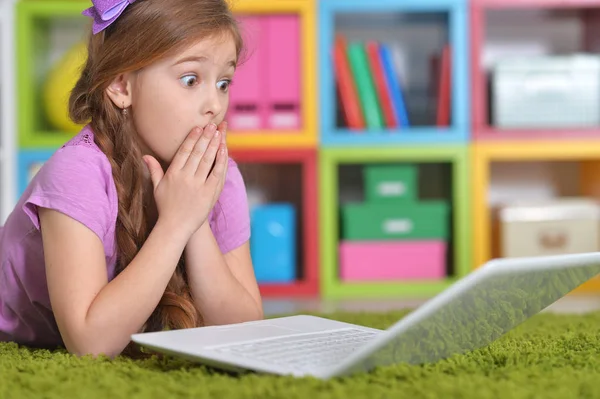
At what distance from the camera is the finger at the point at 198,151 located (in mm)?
1009

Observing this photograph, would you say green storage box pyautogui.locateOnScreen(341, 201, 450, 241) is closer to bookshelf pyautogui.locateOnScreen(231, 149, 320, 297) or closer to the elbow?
bookshelf pyautogui.locateOnScreen(231, 149, 320, 297)

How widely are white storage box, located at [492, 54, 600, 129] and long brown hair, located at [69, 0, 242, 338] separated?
5.19ft

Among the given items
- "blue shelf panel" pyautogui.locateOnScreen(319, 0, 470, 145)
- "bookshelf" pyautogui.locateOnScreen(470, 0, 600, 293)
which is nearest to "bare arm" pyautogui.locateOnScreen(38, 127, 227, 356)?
"blue shelf panel" pyautogui.locateOnScreen(319, 0, 470, 145)

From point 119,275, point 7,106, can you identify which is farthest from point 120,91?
point 7,106

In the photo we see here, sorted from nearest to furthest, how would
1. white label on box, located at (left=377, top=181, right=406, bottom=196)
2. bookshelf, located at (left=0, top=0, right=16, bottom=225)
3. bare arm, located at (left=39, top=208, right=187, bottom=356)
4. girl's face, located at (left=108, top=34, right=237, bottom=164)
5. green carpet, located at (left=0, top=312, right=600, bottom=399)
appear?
green carpet, located at (left=0, top=312, right=600, bottom=399) → bare arm, located at (left=39, top=208, right=187, bottom=356) → girl's face, located at (left=108, top=34, right=237, bottom=164) → bookshelf, located at (left=0, top=0, right=16, bottom=225) → white label on box, located at (left=377, top=181, right=406, bottom=196)

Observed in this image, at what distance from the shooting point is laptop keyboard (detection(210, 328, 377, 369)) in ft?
2.52

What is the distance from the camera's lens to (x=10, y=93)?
8.11ft

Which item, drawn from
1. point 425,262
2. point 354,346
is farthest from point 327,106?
point 354,346

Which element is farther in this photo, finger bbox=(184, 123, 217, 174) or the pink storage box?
the pink storage box

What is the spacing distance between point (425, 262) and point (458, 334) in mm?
1721

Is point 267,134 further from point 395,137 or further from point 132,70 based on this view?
point 132,70

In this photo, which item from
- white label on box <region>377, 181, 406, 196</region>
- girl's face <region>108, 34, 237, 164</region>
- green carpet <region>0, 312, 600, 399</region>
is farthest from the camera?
white label on box <region>377, 181, 406, 196</region>

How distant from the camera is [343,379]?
0.71 metres

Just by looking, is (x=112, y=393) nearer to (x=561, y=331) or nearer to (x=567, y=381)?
(x=567, y=381)
